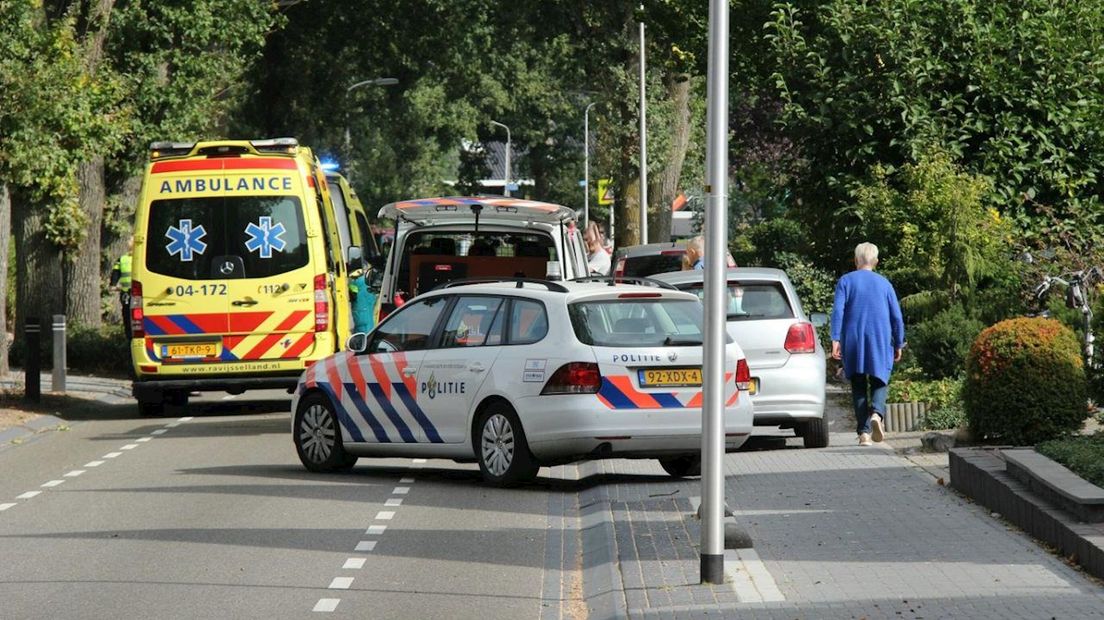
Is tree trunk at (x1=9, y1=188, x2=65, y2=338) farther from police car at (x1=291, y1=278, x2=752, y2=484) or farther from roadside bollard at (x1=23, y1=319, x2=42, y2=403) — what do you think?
police car at (x1=291, y1=278, x2=752, y2=484)

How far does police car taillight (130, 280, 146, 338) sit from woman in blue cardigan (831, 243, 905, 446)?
26.8 ft

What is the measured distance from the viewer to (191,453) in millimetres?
16875

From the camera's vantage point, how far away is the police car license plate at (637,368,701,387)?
1316 cm

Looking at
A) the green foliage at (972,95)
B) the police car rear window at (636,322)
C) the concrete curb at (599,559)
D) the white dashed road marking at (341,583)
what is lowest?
the white dashed road marking at (341,583)

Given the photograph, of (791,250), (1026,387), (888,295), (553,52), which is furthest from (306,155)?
(553,52)

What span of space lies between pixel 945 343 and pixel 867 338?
8.92ft

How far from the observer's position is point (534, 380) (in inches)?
520

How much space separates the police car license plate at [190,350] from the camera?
20.3 metres

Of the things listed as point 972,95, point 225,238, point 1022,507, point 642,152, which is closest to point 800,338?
point 1022,507

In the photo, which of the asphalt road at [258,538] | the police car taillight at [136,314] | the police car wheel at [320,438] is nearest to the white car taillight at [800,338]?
the asphalt road at [258,538]

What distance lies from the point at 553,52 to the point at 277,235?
24414mm

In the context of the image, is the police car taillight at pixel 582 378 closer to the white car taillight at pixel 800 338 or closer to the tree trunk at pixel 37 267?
the white car taillight at pixel 800 338

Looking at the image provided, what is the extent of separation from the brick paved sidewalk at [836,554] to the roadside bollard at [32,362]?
9586 millimetres

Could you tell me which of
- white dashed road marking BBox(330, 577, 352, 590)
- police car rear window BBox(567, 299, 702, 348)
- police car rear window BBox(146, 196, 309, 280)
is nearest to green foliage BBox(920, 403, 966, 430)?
police car rear window BBox(567, 299, 702, 348)
